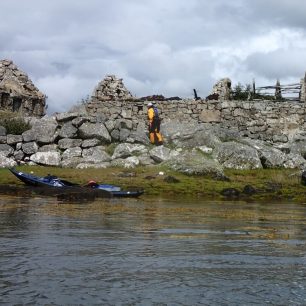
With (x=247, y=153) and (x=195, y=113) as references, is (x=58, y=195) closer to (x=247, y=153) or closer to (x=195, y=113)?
(x=247, y=153)

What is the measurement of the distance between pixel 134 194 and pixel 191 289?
15157 mm

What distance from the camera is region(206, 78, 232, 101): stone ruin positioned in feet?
117

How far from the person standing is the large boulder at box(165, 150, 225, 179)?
2.91 meters

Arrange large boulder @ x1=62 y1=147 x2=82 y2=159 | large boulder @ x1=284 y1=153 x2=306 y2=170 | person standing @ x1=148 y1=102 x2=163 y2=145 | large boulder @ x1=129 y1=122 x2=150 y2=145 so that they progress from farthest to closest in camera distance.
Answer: person standing @ x1=148 y1=102 x2=163 y2=145 < large boulder @ x1=129 y1=122 x2=150 y2=145 < large boulder @ x1=284 y1=153 x2=306 y2=170 < large boulder @ x1=62 y1=147 x2=82 y2=159

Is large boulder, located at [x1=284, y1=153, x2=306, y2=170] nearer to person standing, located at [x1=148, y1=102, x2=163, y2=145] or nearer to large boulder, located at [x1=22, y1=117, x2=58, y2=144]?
person standing, located at [x1=148, y1=102, x2=163, y2=145]

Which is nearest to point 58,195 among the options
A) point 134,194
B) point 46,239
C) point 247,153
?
point 134,194

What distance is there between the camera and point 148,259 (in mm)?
7977

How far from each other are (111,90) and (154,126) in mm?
5489

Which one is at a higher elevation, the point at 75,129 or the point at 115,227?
the point at 75,129

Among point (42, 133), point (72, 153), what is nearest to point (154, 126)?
point (72, 153)

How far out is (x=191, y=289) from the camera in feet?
20.4

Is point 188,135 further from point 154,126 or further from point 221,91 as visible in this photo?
point 221,91

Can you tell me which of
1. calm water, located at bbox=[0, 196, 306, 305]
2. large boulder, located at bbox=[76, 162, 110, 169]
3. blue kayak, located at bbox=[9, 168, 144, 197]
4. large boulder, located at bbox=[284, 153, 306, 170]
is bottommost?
calm water, located at bbox=[0, 196, 306, 305]

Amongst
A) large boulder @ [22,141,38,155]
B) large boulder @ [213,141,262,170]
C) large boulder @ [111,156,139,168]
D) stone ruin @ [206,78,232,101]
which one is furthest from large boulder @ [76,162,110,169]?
stone ruin @ [206,78,232,101]
